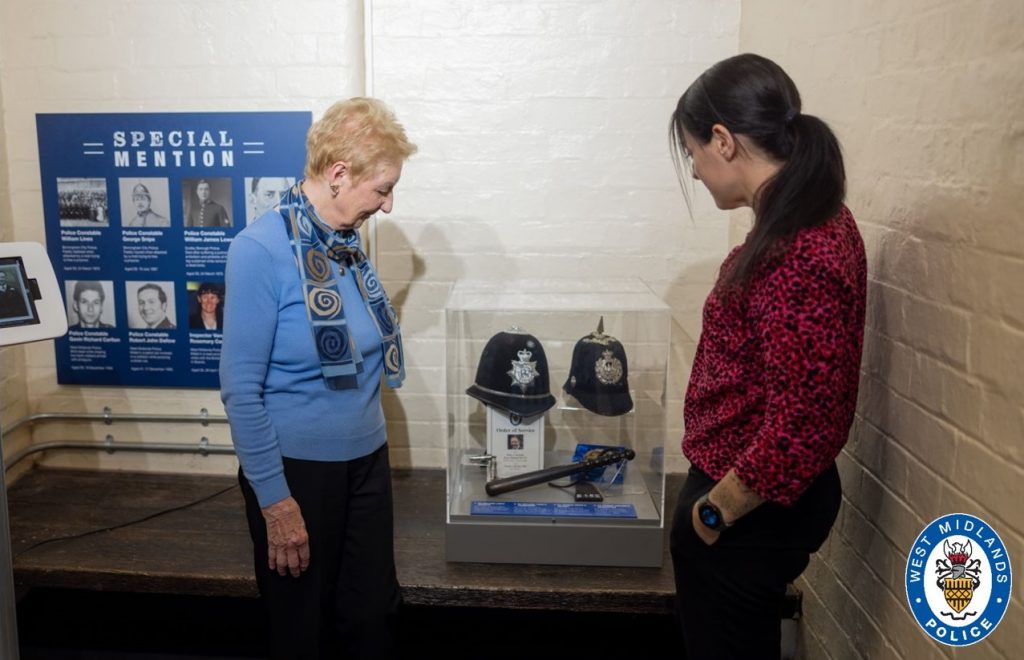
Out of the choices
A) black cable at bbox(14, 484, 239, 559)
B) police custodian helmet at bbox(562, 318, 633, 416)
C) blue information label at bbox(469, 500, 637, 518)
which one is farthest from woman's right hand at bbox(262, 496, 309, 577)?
black cable at bbox(14, 484, 239, 559)

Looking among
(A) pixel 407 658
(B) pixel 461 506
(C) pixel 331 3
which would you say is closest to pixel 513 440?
(B) pixel 461 506

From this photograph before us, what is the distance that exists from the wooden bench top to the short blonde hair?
1167mm

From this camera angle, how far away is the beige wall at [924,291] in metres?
1.43

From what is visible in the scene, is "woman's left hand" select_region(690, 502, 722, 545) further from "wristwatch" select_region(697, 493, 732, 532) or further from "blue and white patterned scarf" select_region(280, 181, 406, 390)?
"blue and white patterned scarf" select_region(280, 181, 406, 390)

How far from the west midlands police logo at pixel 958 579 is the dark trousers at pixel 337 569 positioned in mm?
1189

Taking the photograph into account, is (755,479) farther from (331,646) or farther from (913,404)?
(331,646)

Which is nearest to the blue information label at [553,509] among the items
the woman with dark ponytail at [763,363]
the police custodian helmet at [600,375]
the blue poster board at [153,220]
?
the police custodian helmet at [600,375]

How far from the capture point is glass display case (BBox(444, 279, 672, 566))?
2443 mm

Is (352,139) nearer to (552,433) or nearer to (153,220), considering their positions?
(552,433)

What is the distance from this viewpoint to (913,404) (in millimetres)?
1777

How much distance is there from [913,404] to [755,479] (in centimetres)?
46

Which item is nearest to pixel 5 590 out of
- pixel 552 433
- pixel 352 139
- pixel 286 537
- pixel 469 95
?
pixel 286 537

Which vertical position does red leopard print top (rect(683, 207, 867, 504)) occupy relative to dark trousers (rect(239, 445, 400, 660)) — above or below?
above

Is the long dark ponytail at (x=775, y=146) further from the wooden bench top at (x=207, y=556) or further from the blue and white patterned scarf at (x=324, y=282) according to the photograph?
the wooden bench top at (x=207, y=556)
